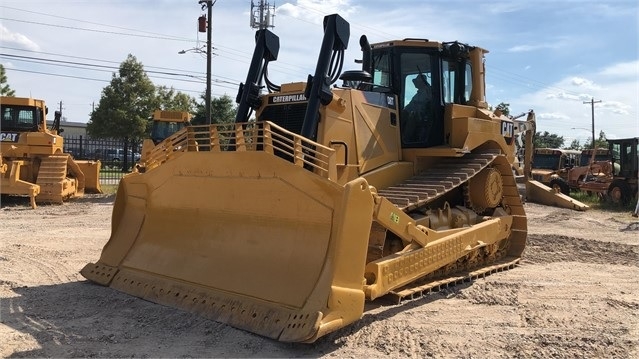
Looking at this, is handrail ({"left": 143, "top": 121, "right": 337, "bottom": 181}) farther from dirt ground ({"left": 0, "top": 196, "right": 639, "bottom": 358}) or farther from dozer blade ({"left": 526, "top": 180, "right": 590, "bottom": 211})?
dozer blade ({"left": 526, "top": 180, "right": 590, "bottom": 211})

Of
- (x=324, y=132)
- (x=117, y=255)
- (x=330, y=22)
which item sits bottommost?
(x=117, y=255)

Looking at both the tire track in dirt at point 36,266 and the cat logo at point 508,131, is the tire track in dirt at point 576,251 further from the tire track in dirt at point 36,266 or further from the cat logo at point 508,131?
the tire track in dirt at point 36,266

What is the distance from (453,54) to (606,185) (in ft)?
49.9

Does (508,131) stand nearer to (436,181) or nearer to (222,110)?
(436,181)

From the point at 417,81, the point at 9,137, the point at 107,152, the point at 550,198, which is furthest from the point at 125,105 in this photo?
the point at 417,81

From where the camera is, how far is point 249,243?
5.03 metres

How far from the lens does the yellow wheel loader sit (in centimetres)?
453

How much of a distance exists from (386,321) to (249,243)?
1478 millimetres

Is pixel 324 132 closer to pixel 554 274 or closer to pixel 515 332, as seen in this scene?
pixel 515 332

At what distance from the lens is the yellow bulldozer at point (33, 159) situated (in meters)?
13.8

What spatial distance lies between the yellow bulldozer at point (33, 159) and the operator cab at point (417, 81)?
34.9ft

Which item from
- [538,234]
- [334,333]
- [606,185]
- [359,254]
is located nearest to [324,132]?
[359,254]

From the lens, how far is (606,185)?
19.7 metres

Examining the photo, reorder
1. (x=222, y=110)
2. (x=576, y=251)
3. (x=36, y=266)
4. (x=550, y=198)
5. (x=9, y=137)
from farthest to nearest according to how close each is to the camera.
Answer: (x=222, y=110)
(x=550, y=198)
(x=9, y=137)
(x=576, y=251)
(x=36, y=266)
